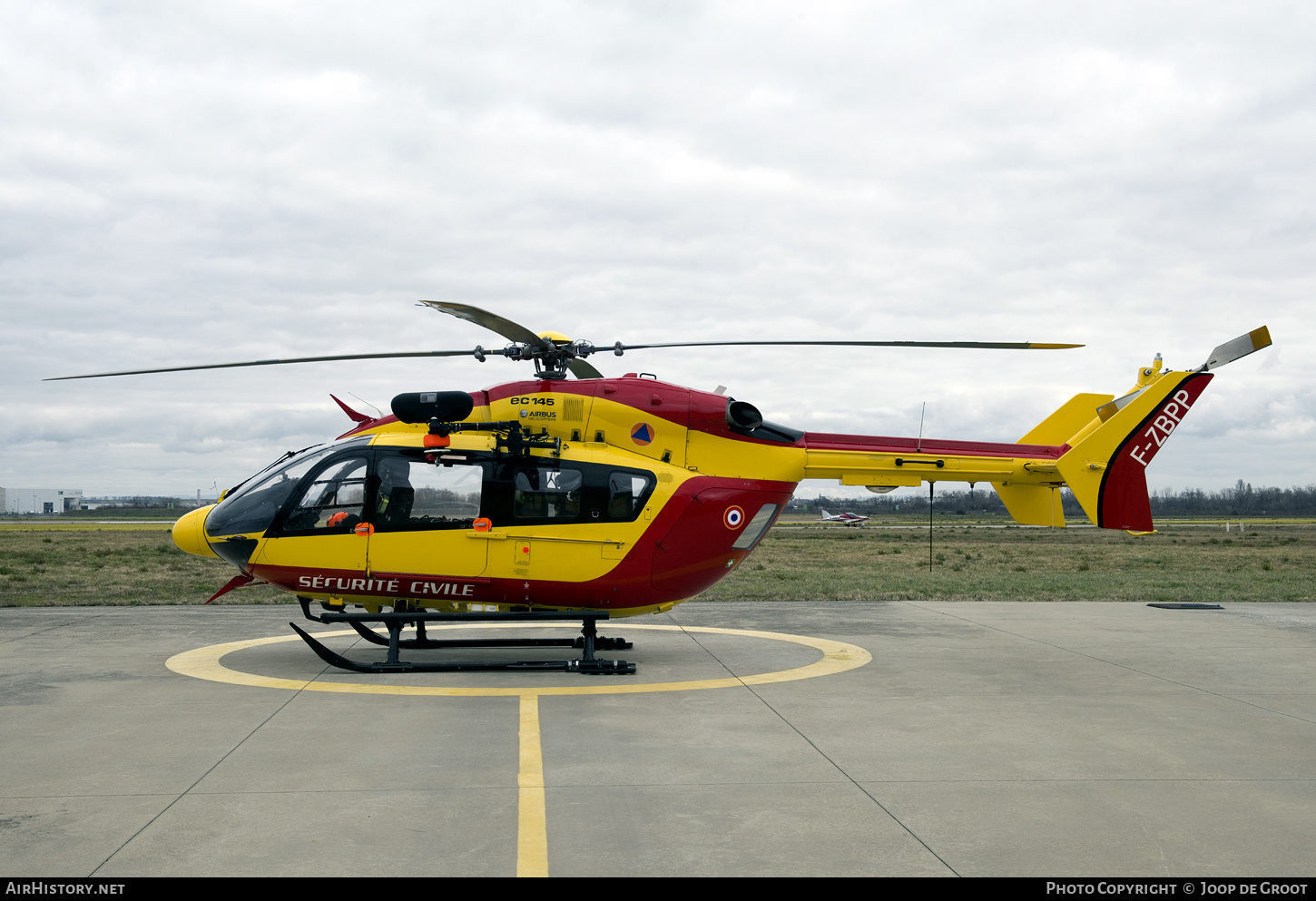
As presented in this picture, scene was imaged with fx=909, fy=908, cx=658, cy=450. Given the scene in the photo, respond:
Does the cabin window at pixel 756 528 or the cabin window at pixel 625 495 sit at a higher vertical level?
the cabin window at pixel 625 495

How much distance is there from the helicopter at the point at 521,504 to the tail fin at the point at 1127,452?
602 mm

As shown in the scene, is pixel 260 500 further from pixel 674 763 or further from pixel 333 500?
pixel 674 763

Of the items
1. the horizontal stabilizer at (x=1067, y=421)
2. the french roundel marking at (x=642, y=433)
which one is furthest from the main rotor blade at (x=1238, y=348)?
the french roundel marking at (x=642, y=433)

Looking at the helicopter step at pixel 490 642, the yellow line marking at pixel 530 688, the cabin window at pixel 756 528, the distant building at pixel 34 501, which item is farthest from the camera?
the distant building at pixel 34 501

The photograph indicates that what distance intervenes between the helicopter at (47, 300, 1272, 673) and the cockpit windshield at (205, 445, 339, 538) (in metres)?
0.02

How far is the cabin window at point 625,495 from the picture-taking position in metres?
10.3

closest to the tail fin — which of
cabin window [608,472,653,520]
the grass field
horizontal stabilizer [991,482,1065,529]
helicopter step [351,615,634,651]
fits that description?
horizontal stabilizer [991,482,1065,529]

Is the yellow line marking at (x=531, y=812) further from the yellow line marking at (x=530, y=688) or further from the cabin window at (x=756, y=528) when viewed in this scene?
the cabin window at (x=756, y=528)

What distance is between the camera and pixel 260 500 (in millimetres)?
10352

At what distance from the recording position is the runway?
4.59 metres

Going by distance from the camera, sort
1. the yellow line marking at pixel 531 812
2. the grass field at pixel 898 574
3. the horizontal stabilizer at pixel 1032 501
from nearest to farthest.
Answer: the yellow line marking at pixel 531 812 < the horizontal stabilizer at pixel 1032 501 < the grass field at pixel 898 574

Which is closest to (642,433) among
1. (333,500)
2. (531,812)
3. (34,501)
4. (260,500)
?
(333,500)

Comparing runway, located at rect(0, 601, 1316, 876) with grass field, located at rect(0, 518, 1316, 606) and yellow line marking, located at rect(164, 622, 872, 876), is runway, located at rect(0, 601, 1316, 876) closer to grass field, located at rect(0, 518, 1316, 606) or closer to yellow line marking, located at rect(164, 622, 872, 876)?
yellow line marking, located at rect(164, 622, 872, 876)
